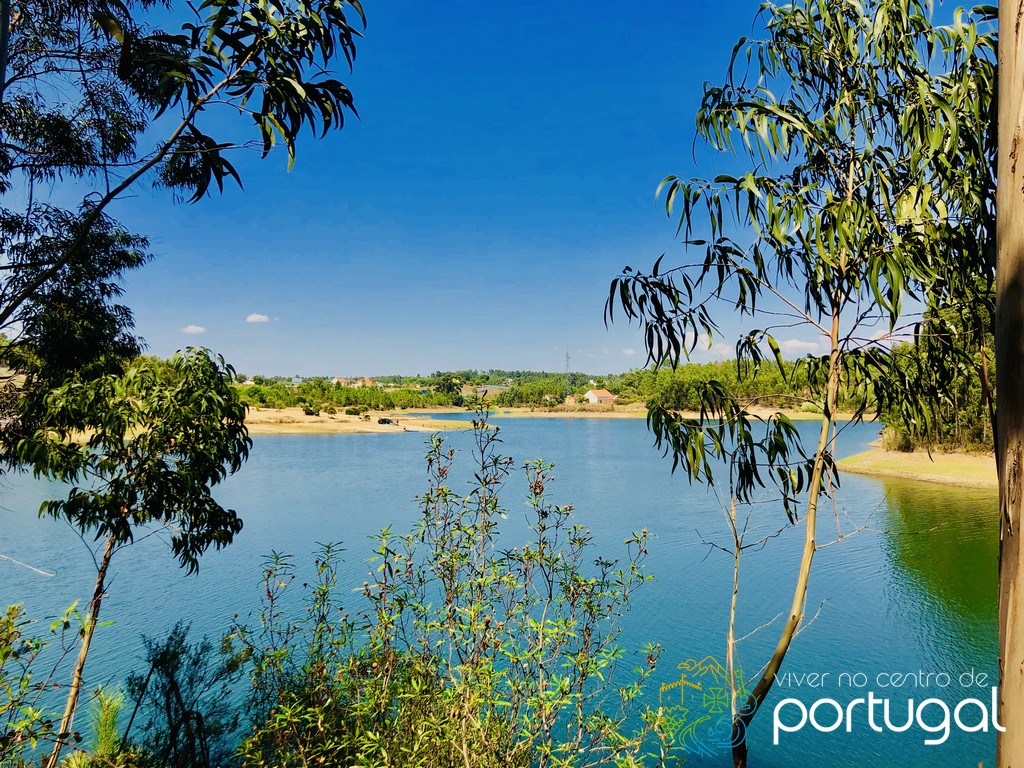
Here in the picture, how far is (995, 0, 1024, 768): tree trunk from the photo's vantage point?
3.54ft

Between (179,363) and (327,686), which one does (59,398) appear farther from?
(327,686)

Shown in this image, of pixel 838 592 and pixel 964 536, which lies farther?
pixel 964 536

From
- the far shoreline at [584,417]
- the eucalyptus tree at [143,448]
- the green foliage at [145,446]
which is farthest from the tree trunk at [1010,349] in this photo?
the green foliage at [145,446]

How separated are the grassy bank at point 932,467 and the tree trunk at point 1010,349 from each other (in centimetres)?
1695

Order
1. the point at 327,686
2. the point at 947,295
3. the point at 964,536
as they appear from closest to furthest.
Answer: the point at 947,295 < the point at 327,686 < the point at 964,536

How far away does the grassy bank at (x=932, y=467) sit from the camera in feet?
49.5

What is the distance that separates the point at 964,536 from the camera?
10000mm

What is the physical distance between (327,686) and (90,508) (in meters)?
1.75

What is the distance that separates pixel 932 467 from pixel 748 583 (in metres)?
12.8

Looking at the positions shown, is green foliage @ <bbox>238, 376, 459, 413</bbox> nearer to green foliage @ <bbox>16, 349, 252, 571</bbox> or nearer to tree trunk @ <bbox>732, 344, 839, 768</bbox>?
green foliage @ <bbox>16, 349, 252, 571</bbox>

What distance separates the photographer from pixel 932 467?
16828mm

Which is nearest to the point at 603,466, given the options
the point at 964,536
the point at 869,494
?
the point at 869,494

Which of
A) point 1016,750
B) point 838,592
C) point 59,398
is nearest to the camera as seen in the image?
point 1016,750

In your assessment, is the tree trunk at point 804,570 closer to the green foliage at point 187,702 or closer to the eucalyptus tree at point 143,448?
the eucalyptus tree at point 143,448
